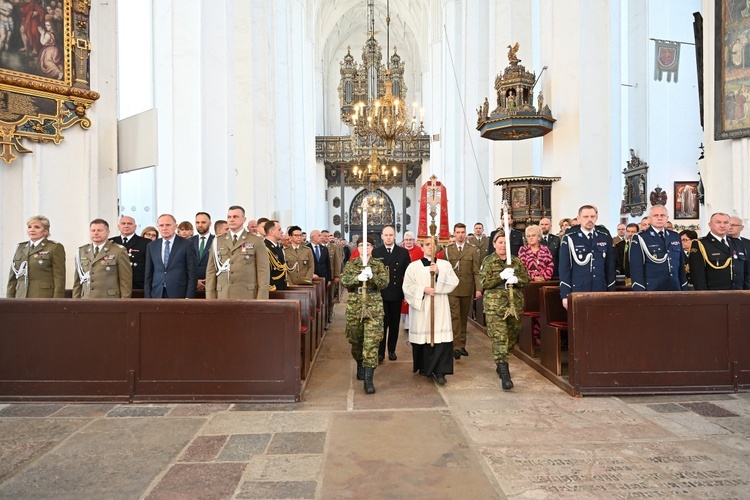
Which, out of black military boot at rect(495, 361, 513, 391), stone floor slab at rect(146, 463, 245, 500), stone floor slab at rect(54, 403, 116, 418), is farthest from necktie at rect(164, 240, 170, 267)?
black military boot at rect(495, 361, 513, 391)

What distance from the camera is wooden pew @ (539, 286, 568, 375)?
566 cm

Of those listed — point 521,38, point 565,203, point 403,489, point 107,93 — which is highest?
point 521,38

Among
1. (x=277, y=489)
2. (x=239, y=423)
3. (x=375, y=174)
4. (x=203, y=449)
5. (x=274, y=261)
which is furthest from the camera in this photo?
(x=375, y=174)

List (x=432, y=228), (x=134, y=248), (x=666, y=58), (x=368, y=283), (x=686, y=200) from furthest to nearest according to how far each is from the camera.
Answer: (x=666, y=58) → (x=686, y=200) → (x=432, y=228) → (x=134, y=248) → (x=368, y=283)

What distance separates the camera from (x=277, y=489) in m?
3.06

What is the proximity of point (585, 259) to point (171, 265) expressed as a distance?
4.43m

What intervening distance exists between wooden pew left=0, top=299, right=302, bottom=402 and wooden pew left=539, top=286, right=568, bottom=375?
9.15 feet

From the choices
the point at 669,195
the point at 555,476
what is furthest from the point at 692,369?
the point at 669,195

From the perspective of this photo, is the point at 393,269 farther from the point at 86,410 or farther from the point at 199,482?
the point at 199,482

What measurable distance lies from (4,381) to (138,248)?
200cm

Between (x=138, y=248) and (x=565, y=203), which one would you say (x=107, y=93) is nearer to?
(x=138, y=248)

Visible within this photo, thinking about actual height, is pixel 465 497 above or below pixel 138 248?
below

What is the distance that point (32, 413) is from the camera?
4492mm

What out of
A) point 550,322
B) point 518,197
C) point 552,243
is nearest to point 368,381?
point 550,322
